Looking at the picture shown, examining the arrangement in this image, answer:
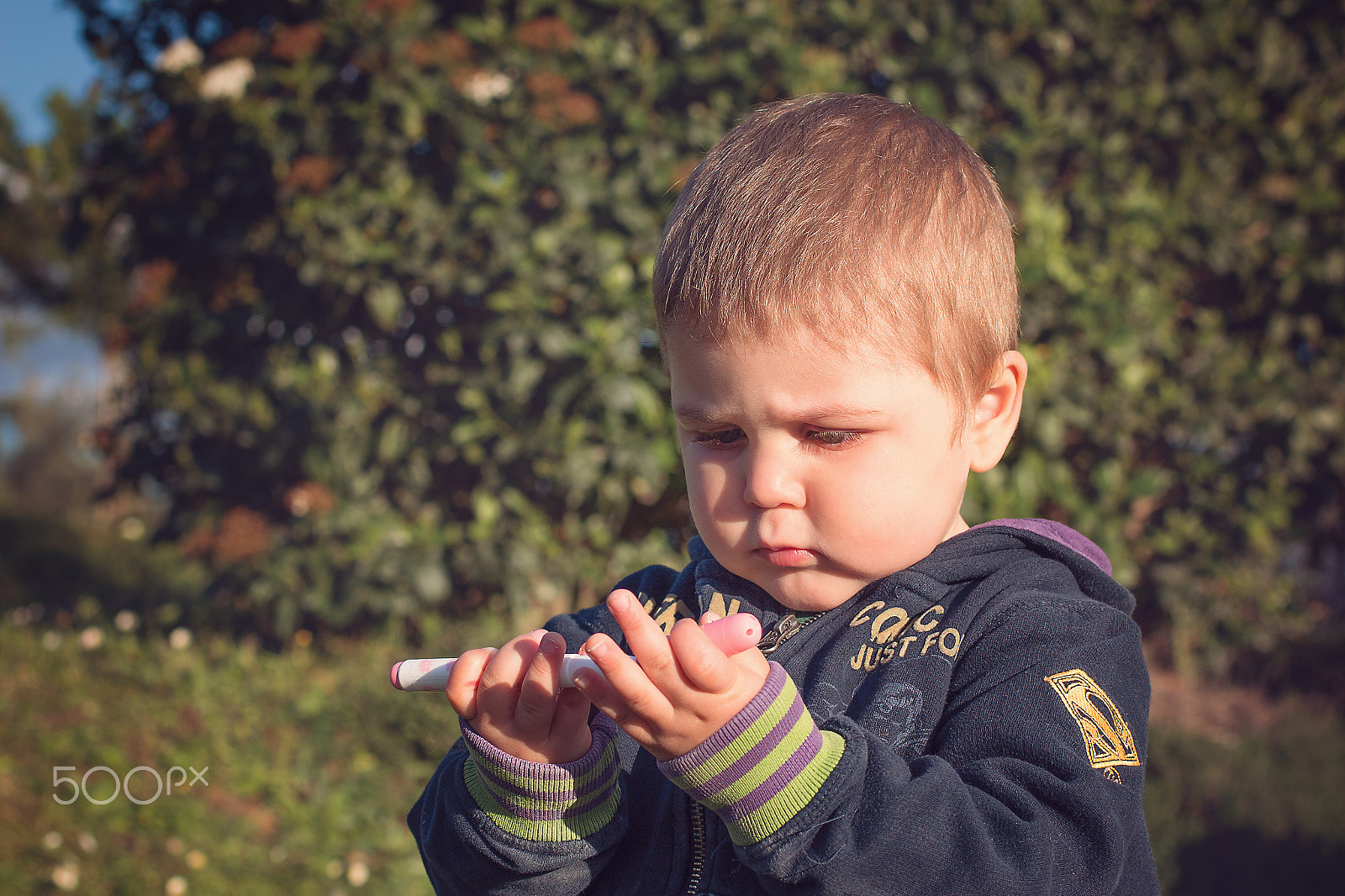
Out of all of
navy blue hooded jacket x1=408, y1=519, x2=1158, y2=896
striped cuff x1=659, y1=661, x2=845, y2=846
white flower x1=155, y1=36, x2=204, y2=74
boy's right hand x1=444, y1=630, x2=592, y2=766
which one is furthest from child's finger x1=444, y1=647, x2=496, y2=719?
white flower x1=155, y1=36, x2=204, y2=74

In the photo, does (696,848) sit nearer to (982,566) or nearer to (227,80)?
(982,566)

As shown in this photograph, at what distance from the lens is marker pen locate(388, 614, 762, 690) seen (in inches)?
33.3

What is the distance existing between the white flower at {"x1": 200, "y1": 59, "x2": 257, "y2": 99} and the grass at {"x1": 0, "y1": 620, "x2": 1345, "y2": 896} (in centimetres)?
205

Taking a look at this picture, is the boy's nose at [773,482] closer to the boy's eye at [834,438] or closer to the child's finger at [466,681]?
the boy's eye at [834,438]

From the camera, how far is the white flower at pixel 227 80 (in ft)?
11.8

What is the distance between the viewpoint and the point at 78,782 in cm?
288

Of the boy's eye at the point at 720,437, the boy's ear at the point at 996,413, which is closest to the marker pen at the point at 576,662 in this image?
the boy's eye at the point at 720,437

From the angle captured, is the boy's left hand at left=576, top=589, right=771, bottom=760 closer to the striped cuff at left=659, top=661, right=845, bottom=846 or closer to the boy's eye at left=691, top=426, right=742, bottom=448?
the striped cuff at left=659, top=661, right=845, bottom=846

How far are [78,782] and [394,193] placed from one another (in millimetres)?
2093

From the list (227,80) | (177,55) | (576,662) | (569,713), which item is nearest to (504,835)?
(569,713)

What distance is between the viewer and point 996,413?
1.22 m

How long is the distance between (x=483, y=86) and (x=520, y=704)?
117 inches

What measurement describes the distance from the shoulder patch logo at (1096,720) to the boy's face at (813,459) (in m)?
0.22

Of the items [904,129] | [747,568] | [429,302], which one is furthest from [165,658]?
[904,129]
